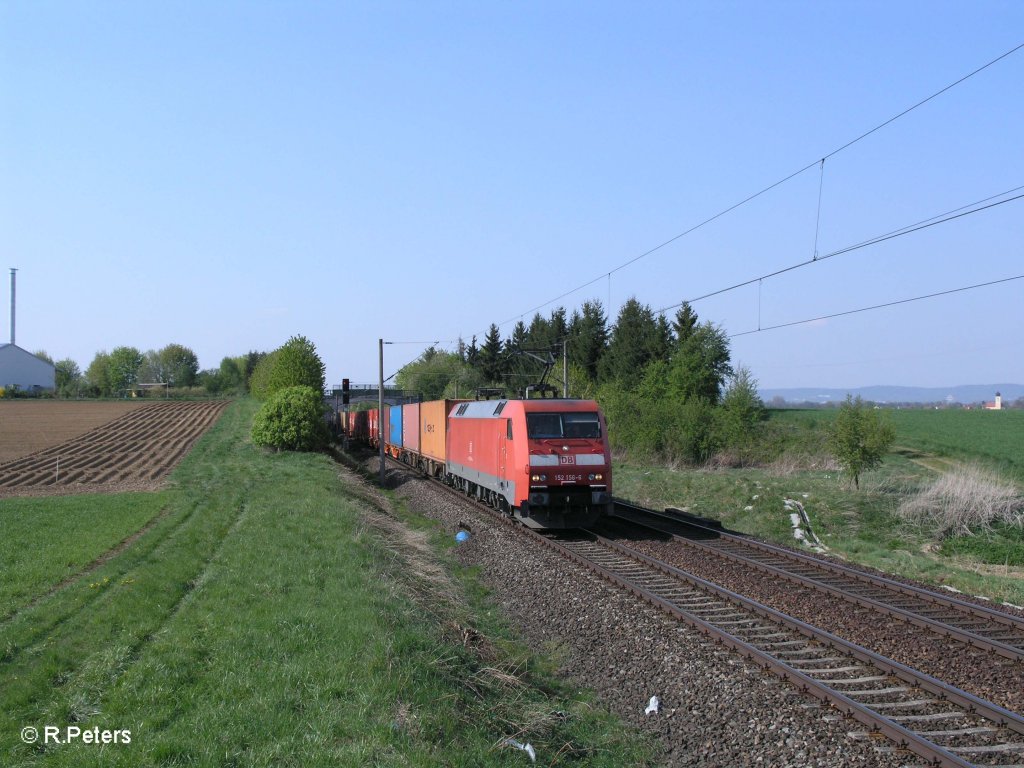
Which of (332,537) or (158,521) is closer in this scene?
(332,537)

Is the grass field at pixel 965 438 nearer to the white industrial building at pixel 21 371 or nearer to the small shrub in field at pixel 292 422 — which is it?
the small shrub in field at pixel 292 422

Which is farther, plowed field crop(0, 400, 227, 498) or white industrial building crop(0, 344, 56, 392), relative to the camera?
white industrial building crop(0, 344, 56, 392)

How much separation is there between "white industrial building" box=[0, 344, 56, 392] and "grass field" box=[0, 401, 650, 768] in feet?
338

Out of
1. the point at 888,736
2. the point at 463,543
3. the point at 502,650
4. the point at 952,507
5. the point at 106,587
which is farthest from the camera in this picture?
the point at 952,507

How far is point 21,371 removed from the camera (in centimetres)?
10362

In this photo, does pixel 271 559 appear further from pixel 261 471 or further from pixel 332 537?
pixel 261 471

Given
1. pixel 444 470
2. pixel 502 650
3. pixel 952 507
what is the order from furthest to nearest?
pixel 444 470, pixel 952 507, pixel 502 650

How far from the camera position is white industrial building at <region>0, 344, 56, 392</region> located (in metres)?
102

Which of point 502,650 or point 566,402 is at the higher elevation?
point 566,402

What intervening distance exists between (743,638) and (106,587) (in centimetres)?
874

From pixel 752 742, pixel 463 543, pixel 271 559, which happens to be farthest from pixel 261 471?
pixel 752 742

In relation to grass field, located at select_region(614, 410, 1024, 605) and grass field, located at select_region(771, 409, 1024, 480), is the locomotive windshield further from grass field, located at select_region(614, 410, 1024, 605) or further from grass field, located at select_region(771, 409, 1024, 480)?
grass field, located at select_region(771, 409, 1024, 480)

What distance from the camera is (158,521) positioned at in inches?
730

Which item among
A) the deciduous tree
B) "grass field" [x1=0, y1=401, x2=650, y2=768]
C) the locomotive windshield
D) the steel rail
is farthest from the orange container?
the steel rail
